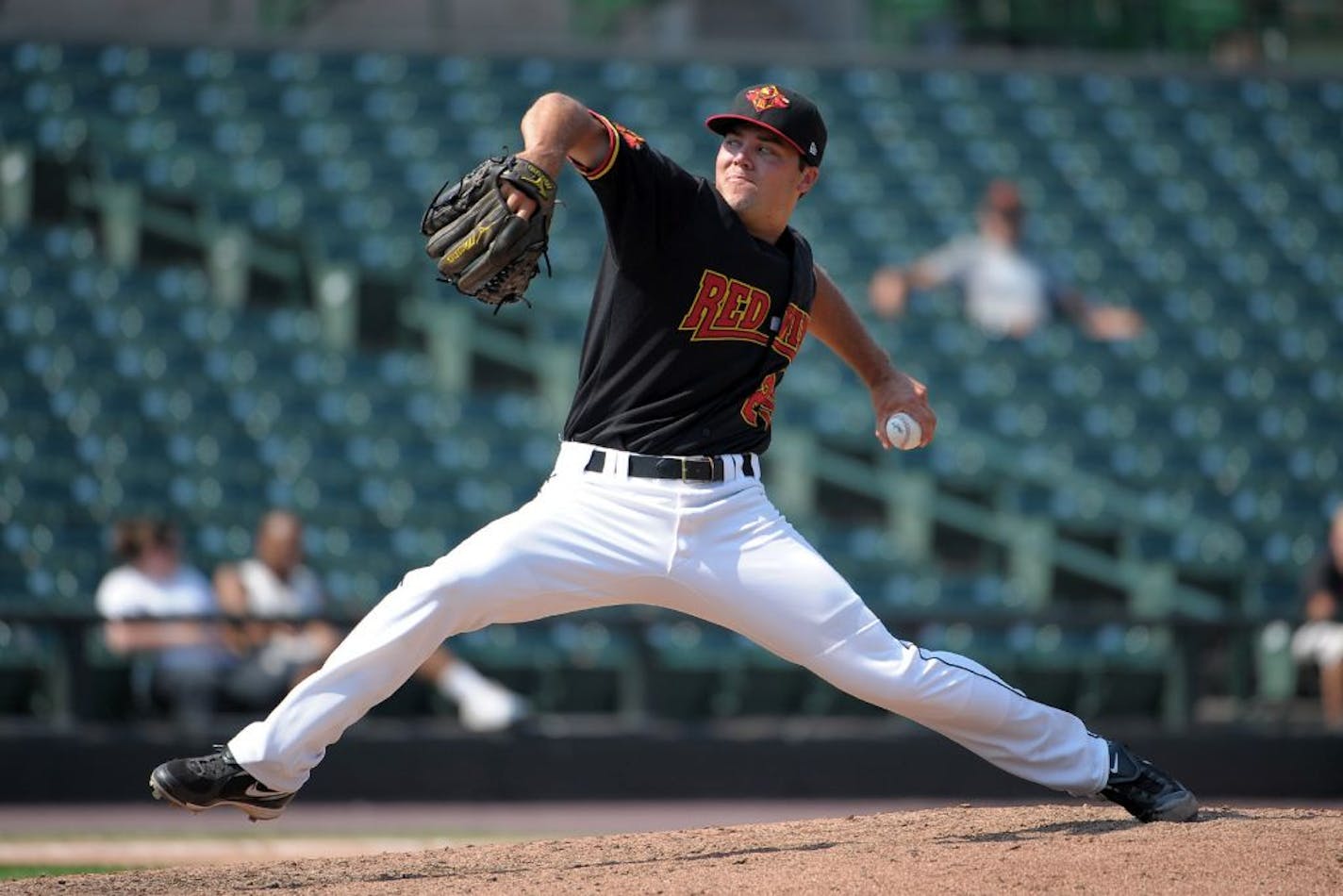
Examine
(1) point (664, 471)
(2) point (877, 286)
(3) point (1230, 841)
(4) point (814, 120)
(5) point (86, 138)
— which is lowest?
(3) point (1230, 841)

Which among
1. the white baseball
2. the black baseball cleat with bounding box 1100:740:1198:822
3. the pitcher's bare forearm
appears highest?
the pitcher's bare forearm

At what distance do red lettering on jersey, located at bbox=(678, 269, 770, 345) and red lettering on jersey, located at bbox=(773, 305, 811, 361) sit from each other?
0.26 ft

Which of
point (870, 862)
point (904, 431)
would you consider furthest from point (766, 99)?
point (870, 862)

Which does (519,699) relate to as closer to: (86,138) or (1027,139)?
(86,138)

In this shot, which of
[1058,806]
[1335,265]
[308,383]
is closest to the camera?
[1058,806]

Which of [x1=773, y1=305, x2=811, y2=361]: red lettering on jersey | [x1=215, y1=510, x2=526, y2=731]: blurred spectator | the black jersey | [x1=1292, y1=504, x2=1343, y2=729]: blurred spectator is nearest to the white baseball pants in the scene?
the black jersey

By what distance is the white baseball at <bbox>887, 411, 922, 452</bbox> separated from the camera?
189 inches

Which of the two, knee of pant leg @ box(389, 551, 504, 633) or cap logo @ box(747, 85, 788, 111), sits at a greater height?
cap logo @ box(747, 85, 788, 111)

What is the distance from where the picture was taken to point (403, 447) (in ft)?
34.1

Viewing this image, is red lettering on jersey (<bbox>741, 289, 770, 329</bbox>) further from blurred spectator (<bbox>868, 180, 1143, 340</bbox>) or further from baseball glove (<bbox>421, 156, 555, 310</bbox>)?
blurred spectator (<bbox>868, 180, 1143, 340</bbox>)

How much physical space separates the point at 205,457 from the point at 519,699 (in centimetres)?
244

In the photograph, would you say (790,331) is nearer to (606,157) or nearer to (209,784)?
(606,157)

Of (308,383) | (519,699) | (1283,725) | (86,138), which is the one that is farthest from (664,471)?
(86,138)

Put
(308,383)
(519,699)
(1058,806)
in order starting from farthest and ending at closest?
(308,383) → (519,699) → (1058,806)
